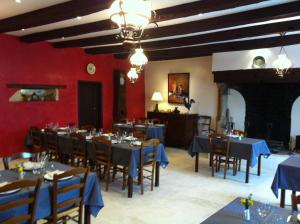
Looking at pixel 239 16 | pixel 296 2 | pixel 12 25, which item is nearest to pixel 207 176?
pixel 239 16

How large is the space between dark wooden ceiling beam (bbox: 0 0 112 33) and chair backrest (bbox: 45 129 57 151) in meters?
2.20

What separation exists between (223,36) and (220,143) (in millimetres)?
2354

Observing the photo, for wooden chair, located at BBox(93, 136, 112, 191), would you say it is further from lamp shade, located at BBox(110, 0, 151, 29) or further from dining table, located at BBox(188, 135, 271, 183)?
lamp shade, located at BBox(110, 0, 151, 29)

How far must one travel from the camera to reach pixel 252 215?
7.38 ft

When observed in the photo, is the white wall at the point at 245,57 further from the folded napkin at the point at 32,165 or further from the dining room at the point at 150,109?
the folded napkin at the point at 32,165

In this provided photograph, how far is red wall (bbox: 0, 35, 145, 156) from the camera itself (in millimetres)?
6844

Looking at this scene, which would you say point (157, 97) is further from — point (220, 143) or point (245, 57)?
point (220, 143)

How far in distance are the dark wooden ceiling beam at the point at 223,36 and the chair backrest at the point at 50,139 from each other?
3186 millimetres

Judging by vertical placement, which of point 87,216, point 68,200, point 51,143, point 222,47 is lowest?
point 87,216

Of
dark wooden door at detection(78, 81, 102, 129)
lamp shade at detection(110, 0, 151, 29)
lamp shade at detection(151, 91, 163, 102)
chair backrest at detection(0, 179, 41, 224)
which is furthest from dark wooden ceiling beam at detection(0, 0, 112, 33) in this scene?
lamp shade at detection(151, 91, 163, 102)

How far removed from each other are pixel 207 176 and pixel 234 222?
3.73m

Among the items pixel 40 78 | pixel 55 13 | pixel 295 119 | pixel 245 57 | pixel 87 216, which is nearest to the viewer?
pixel 87 216

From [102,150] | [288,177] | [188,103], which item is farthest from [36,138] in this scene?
[288,177]

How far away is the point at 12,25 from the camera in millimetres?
5148
